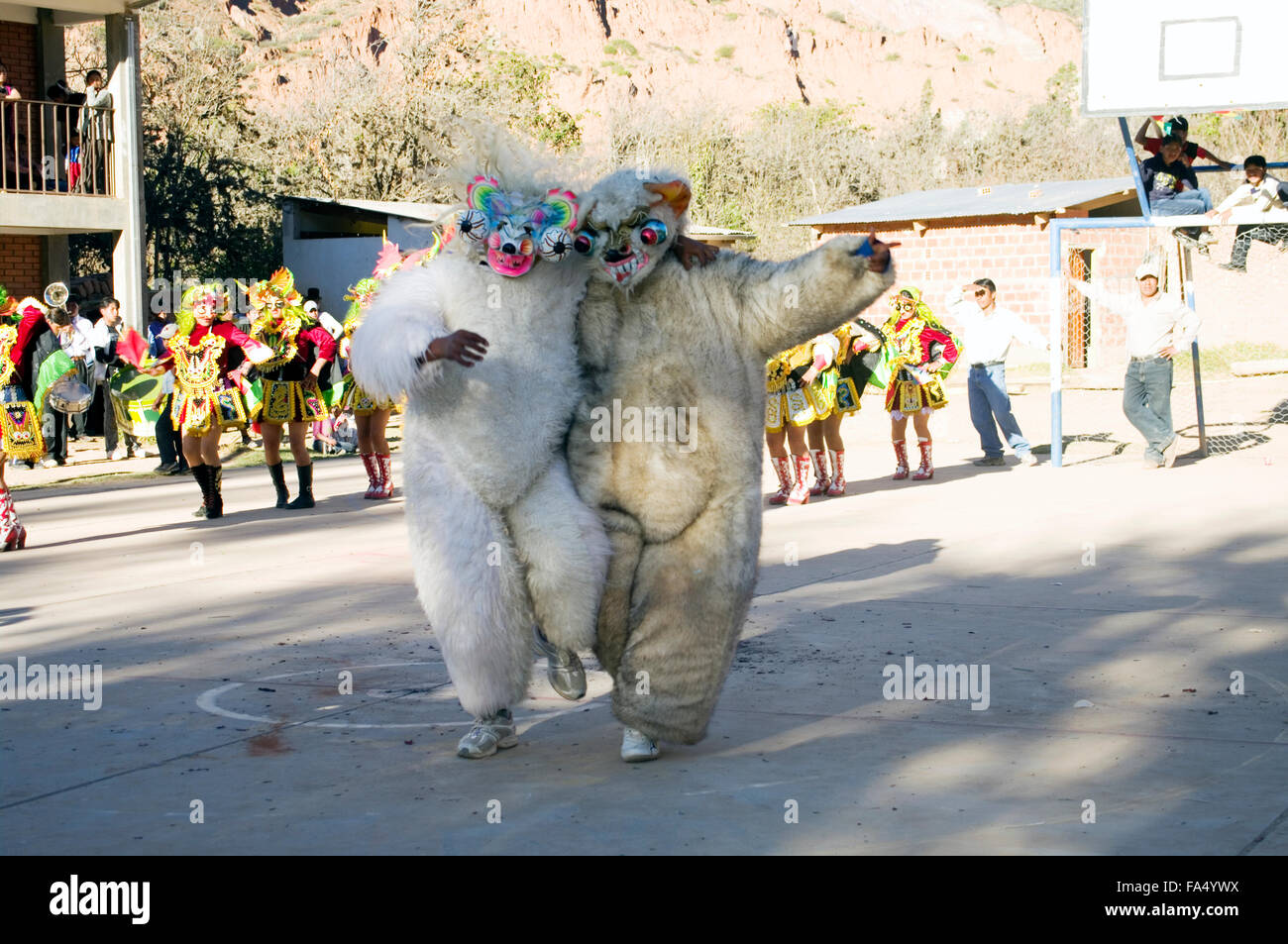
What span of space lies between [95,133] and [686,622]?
17.4m

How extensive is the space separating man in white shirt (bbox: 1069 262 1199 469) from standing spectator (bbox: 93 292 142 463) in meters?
11.3

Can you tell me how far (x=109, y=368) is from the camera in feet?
60.4

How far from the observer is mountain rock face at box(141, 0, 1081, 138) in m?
83.1

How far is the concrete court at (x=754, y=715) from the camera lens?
178 inches

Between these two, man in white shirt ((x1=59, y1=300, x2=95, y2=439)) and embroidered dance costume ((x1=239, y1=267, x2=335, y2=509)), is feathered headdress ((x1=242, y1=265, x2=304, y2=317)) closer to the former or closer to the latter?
embroidered dance costume ((x1=239, y1=267, x2=335, y2=509))

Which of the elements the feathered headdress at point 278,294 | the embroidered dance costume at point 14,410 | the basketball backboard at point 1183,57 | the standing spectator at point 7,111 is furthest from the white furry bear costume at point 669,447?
the standing spectator at point 7,111

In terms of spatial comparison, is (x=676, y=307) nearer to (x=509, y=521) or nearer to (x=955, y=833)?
(x=509, y=521)

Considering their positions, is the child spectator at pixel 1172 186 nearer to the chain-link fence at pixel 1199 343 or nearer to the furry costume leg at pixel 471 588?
the chain-link fence at pixel 1199 343

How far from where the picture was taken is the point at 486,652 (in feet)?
17.0

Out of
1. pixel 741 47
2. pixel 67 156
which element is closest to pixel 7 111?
pixel 67 156

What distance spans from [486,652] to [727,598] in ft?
2.79

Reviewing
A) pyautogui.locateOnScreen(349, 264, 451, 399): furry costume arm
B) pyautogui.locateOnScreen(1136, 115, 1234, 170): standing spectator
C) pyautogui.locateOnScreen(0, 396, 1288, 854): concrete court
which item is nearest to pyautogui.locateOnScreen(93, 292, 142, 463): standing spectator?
pyautogui.locateOnScreen(0, 396, 1288, 854): concrete court

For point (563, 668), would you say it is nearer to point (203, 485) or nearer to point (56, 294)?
point (203, 485)
